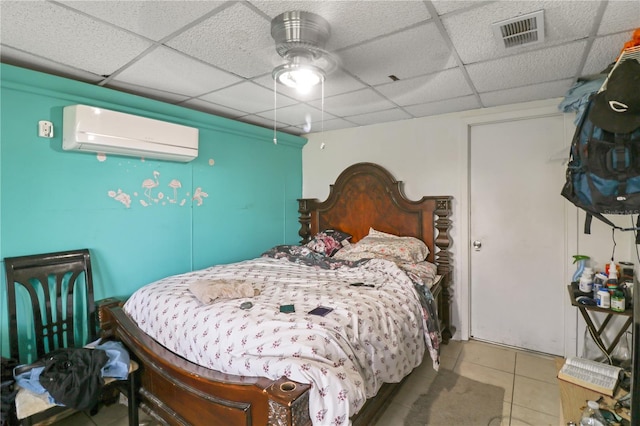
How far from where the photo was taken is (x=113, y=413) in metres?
2.26

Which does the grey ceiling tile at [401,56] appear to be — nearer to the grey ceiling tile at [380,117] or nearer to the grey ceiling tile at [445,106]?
the grey ceiling tile at [445,106]

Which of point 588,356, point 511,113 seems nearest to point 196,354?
point 588,356

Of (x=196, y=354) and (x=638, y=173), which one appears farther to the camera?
(x=196, y=354)

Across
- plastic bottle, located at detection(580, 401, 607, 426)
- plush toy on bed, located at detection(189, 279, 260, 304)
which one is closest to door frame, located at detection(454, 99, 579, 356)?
plastic bottle, located at detection(580, 401, 607, 426)

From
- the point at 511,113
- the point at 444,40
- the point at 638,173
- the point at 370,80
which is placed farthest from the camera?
the point at 511,113

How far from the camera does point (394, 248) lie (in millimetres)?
3121

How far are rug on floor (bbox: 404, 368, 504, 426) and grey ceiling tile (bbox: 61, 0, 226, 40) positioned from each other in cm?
266

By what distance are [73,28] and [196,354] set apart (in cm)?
180

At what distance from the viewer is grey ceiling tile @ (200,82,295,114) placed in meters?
2.54

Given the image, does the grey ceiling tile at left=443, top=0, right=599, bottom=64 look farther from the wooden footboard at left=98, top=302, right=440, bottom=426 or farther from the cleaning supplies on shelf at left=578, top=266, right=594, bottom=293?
the wooden footboard at left=98, top=302, right=440, bottom=426

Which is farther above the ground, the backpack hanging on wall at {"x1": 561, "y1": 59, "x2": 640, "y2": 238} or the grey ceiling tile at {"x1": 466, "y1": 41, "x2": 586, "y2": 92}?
the grey ceiling tile at {"x1": 466, "y1": 41, "x2": 586, "y2": 92}

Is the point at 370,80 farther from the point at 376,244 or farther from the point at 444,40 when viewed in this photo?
the point at 376,244

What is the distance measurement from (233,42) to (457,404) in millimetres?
2769

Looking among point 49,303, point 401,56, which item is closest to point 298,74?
point 401,56
